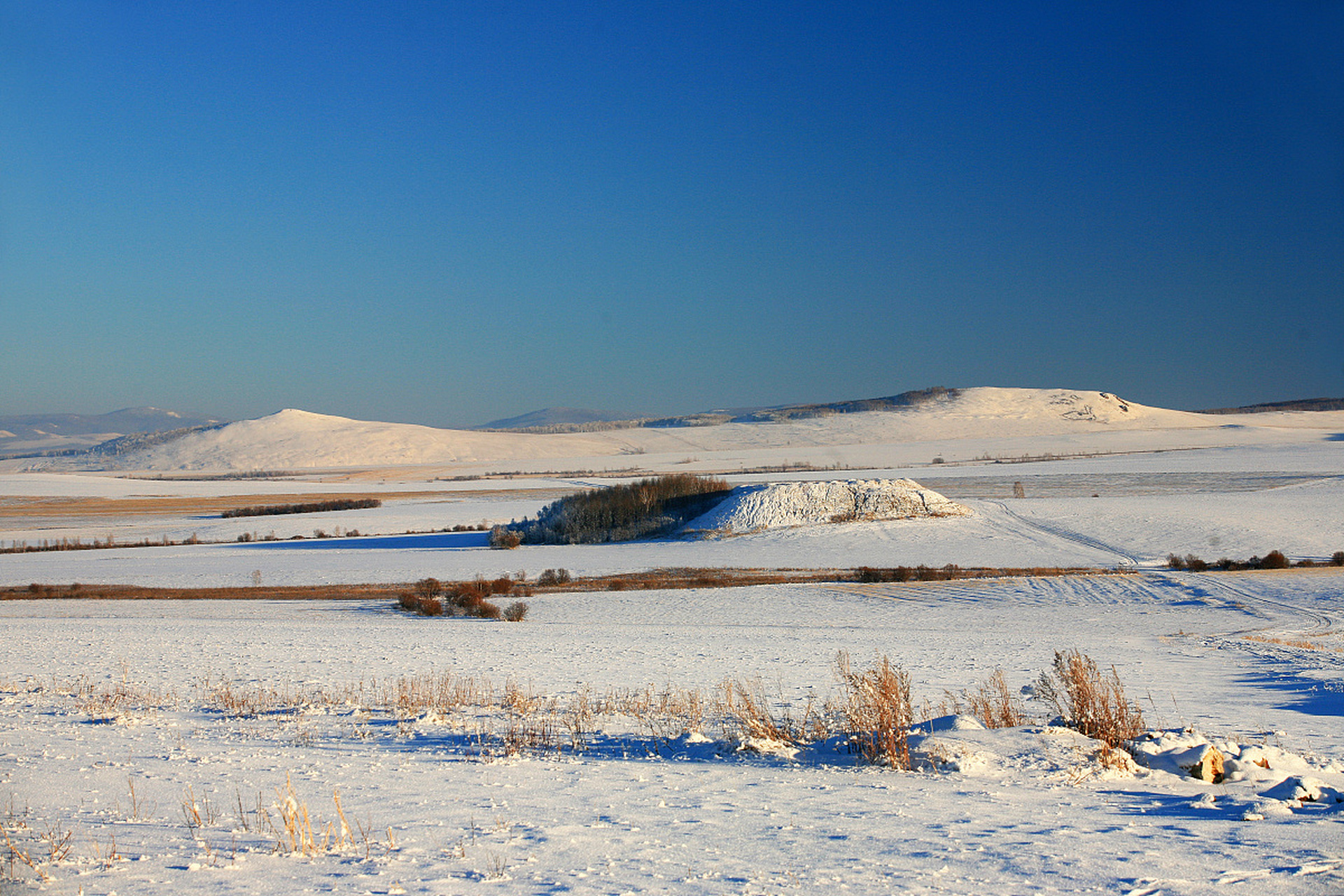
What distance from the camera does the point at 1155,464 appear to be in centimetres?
5981

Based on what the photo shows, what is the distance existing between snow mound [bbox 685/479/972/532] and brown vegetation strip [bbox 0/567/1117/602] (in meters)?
8.90

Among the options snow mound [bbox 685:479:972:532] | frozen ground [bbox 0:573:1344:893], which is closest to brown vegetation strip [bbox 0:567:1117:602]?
snow mound [bbox 685:479:972:532]

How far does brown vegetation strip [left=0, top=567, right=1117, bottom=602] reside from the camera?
22.0m

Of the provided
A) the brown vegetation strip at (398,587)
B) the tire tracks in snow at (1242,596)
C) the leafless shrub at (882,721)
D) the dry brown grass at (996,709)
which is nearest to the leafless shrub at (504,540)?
the brown vegetation strip at (398,587)

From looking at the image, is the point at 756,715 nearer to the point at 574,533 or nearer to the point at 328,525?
the point at 574,533

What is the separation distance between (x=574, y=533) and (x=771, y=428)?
3522 inches

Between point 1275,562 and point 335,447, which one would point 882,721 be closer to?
point 1275,562

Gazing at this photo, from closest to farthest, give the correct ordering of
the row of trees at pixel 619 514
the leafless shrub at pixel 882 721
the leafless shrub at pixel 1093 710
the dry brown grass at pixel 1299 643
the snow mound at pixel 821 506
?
the leafless shrub at pixel 882 721, the leafless shrub at pixel 1093 710, the dry brown grass at pixel 1299 643, the snow mound at pixel 821 506, the row of trees at pixel 619 514

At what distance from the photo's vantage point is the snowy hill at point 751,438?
306ft

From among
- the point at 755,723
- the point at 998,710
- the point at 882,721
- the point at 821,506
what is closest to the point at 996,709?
the point at 998,710

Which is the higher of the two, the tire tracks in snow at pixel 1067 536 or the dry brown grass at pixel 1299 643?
the tire tracks in snow at pixel 1067 536

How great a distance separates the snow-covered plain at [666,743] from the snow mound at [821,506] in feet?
18.9

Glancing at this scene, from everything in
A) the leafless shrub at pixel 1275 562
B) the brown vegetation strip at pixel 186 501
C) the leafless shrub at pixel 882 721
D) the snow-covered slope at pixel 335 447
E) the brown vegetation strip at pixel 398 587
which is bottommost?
the brown vegetation strip at pixel 398 587

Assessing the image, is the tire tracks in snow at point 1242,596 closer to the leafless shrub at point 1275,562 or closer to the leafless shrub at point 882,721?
the leafless shrub at point 1275,562
